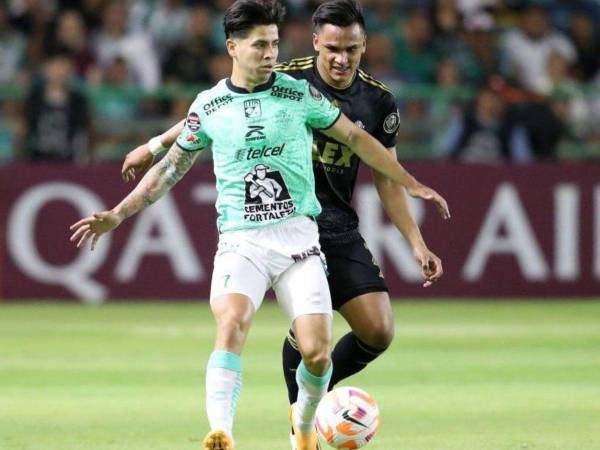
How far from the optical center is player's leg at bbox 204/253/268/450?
6.63 m

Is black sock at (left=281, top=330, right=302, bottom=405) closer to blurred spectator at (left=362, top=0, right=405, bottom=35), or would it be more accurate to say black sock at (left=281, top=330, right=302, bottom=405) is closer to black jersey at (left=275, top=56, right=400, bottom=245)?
black jersey at (left=275, top=56, right=400, bottom=245)

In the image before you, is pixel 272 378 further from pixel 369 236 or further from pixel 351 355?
pixel 369 236

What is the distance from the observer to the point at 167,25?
56.7 feet

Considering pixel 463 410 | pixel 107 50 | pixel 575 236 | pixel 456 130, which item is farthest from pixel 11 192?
pixel 463 410

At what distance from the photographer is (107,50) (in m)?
17.0

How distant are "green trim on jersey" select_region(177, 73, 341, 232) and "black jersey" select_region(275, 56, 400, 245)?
0.78 m

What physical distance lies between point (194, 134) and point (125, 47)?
32.3 ft

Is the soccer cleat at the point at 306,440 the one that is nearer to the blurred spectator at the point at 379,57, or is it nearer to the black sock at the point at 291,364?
the black sock at the point at 291,364

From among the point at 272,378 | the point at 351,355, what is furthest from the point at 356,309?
the point at 272,378

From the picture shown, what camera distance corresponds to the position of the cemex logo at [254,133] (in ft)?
→ 23.5

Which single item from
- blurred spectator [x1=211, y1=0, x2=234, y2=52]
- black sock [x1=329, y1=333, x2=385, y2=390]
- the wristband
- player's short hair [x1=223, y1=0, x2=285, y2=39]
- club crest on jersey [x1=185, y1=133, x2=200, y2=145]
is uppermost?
blurred spectator [x1=211, y1=0, x2=234, y2=52]

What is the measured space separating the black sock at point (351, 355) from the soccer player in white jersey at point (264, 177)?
792 mm

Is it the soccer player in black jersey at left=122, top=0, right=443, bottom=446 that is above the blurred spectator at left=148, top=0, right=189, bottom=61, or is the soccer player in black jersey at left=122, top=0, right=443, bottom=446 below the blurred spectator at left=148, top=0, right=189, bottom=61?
below

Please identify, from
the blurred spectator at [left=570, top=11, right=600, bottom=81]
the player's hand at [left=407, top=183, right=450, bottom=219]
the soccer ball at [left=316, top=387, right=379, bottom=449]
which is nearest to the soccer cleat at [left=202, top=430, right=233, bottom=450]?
the soccer ball at [left=316, top=387, right=379, bottom=449]
